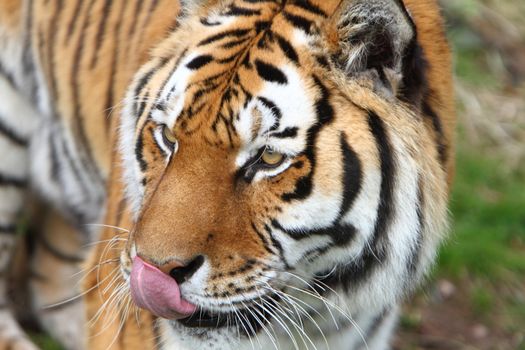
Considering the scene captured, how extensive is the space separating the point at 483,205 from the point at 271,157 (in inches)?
119

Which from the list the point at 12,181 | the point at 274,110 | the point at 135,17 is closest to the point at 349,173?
the point at 274,110

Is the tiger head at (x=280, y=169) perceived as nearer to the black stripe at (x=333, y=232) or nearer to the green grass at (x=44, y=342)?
the black stripe at (x=333, y=232)

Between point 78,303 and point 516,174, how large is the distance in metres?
2.60

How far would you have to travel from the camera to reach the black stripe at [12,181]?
403 cm

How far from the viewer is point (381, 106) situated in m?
2.58

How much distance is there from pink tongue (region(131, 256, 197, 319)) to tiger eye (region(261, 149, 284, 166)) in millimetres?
366

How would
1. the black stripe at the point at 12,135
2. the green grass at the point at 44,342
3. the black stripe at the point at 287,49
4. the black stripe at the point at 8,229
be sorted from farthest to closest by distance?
the green grass at the point at 44,342 < the black stripe at the point at 8,229 < the black stripe at the point at 12,135 < the black stripe at the point at 287,49

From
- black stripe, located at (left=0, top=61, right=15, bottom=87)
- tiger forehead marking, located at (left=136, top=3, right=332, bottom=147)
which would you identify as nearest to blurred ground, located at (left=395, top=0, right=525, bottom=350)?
tiger forehead marking, located at (left=136, top=3, right=332, bottom=147)

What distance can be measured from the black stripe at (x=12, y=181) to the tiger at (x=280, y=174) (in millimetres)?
999

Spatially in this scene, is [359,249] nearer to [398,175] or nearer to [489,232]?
[398,175]

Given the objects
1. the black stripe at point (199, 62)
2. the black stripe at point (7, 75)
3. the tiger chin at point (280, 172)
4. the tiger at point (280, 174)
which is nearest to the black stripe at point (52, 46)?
the black stripe at point (7, 75)

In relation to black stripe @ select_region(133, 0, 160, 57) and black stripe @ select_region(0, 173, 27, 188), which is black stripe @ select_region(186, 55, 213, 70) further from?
black stripe @ select_region(0, 173, 27, 188)

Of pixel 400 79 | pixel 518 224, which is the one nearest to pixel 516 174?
pixel 518 224

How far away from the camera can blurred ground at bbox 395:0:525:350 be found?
4.63 metres
